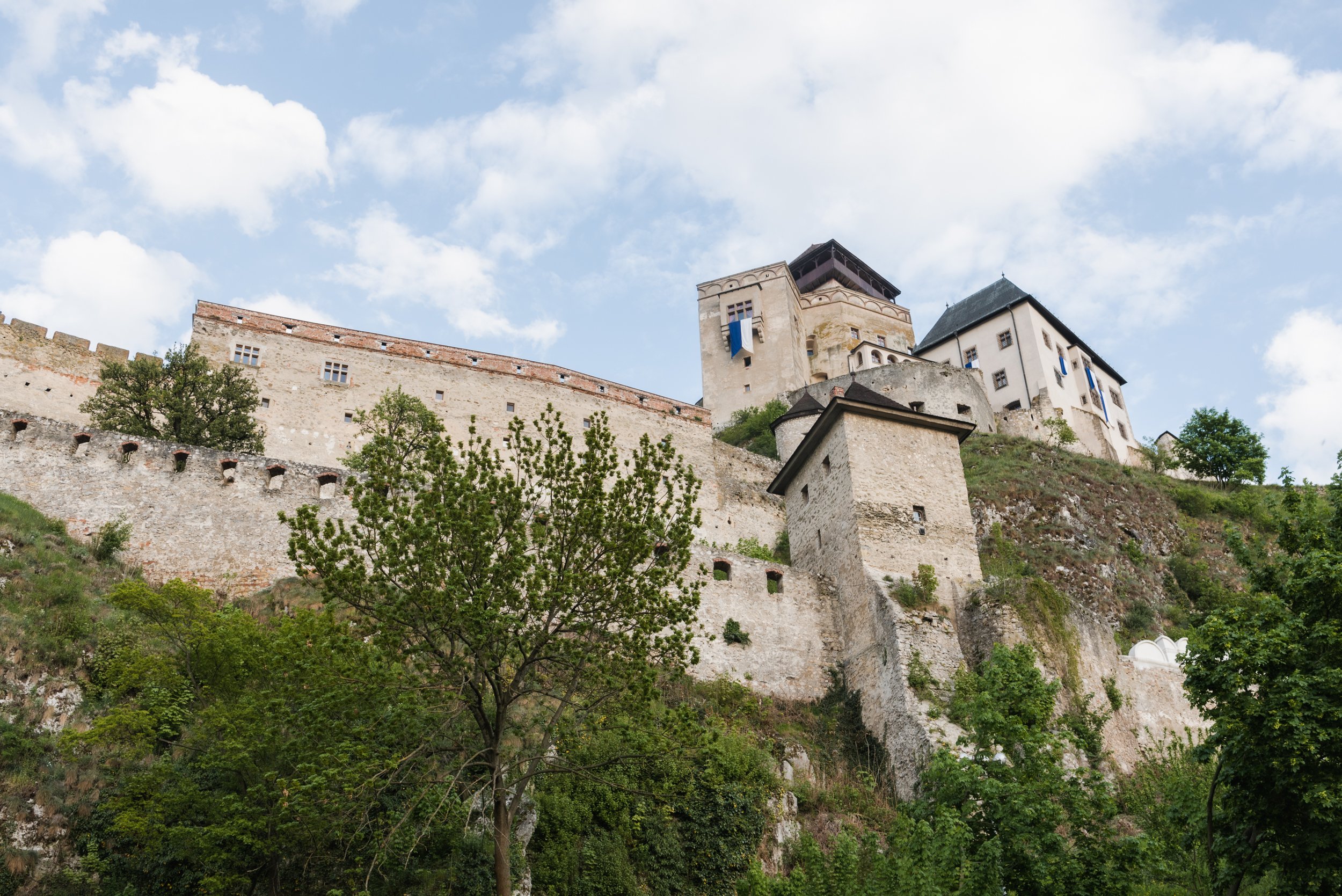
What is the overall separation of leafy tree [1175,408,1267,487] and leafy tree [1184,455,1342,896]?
138ft

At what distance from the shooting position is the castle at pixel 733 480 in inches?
901

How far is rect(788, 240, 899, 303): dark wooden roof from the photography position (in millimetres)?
68375

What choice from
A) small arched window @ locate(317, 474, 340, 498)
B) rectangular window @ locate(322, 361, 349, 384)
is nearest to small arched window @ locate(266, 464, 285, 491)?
small arched window @ locate(317, 474, 340, 498)

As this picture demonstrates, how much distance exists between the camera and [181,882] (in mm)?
13719

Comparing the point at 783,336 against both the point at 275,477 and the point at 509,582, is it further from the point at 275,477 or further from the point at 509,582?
the point at 509,582

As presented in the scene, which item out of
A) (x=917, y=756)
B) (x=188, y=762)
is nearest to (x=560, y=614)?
(x=188, y=762)

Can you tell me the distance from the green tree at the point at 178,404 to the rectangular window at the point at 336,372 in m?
8.37

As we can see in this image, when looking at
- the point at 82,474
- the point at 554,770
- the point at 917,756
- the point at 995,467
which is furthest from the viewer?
the point at 995,467

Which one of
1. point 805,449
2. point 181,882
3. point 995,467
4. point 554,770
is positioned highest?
point 995,467

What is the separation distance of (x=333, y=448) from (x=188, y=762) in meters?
25.6

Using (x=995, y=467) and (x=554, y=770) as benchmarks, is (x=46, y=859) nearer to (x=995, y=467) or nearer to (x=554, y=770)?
(x=554, y=770)

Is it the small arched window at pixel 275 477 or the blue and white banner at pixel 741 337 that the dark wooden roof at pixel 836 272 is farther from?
the small arched window at pixel 275 477

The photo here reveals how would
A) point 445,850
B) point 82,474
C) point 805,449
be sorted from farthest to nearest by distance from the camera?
point 805,449
point 82,474
point 445,850

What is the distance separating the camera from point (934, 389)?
48.2 metres
